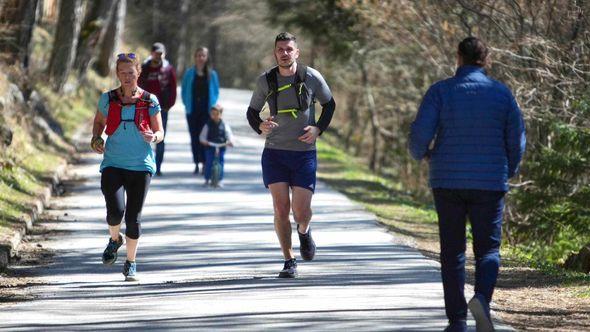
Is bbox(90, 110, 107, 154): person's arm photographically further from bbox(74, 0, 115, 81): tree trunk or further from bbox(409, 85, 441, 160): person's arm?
bbox(74, 0, 115, 81): tree trunk

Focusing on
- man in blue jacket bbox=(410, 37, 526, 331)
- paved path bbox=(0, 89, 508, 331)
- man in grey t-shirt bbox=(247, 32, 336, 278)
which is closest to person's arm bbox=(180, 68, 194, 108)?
paved path bbox=(0, 89, 508, 331)

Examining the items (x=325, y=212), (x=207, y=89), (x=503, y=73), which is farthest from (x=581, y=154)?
(x=207, y=89)

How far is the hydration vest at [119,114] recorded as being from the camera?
10852 mm

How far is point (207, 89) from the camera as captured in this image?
65.4 ft

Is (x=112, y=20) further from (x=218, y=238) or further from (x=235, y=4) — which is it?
(x=218, y=238)

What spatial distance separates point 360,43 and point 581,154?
46.6ft

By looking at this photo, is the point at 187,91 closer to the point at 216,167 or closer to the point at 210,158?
the point at 210,158

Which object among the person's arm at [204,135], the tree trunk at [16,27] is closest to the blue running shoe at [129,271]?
the person's arm at [204,135]

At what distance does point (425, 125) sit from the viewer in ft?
26.3

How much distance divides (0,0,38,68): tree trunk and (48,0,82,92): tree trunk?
5447mm

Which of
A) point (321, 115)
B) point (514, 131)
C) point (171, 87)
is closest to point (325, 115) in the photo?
point (321, 115)

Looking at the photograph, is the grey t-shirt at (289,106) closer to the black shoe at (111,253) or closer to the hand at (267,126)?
the hand at (267,126)

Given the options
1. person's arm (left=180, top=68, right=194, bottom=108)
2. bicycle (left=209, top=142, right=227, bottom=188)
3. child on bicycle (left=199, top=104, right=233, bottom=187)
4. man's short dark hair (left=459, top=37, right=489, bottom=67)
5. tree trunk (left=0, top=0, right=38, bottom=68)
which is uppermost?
tree trunk (left=0, top=0, right=38, bottom=68)

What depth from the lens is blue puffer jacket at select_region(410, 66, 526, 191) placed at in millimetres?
8016
